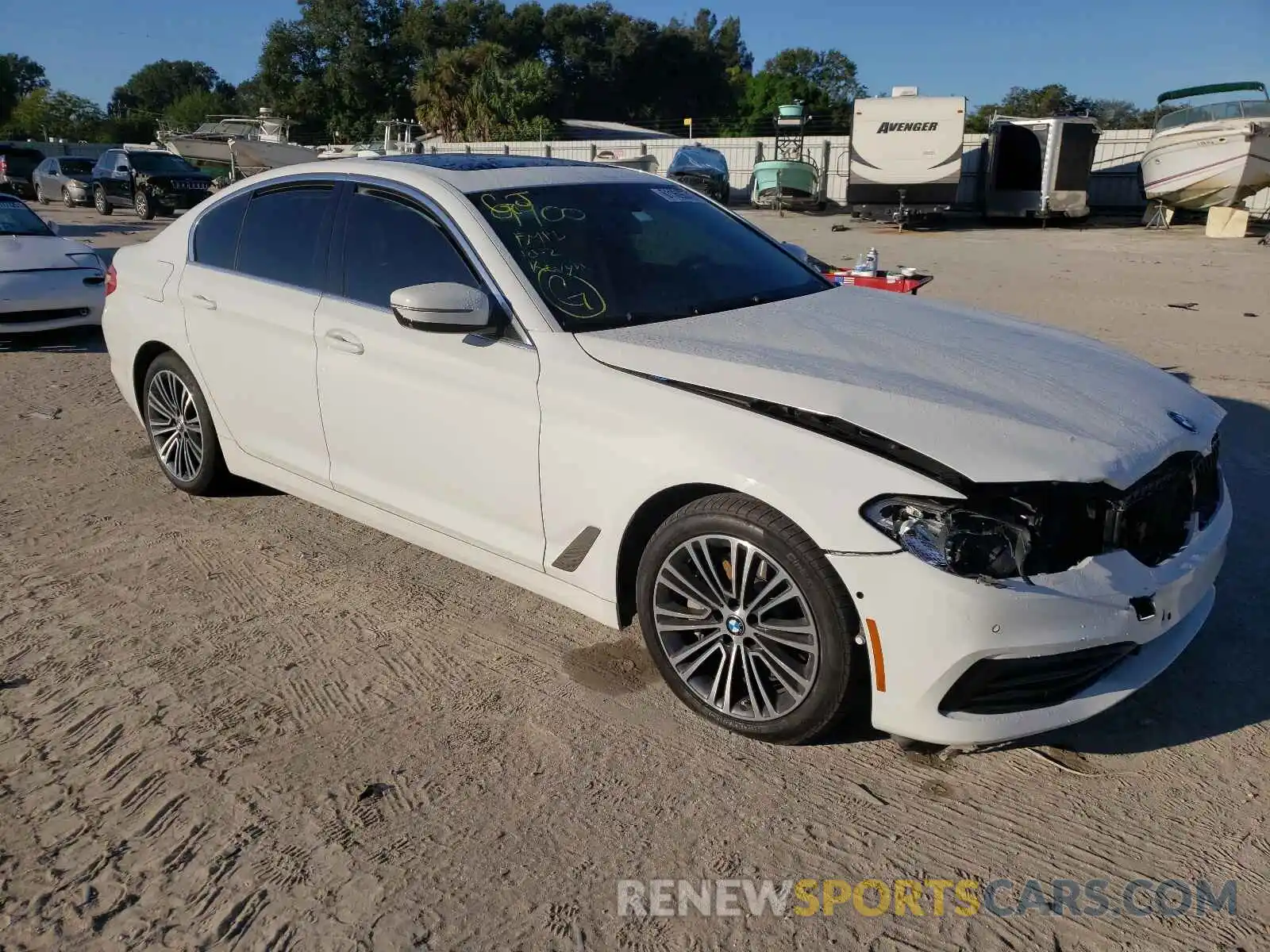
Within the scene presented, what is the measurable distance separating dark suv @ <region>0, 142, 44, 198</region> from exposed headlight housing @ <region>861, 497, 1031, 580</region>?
33914 mm

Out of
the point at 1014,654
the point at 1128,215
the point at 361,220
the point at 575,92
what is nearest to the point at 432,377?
the point at 361,220

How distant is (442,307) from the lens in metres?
3.26

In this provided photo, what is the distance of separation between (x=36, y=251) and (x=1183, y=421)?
9.73m

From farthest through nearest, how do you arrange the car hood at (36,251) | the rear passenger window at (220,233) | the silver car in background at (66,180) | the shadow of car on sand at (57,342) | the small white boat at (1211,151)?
the silver car in background at (66,180)
the small white boat at (1211,151)
the shadow of car on sand at (57,342)
the car hood at (36,251)
the rear passenger window at (220,233)

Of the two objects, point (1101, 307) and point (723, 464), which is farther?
point (1101, 307)

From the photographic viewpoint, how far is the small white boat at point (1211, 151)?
19906 mm

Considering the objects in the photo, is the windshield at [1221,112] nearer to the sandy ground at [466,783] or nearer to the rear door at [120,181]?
the sandy ground at [466,783]

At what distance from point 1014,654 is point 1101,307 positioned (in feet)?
31.5

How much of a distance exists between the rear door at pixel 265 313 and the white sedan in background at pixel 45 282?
16.3 ft

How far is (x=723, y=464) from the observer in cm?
279

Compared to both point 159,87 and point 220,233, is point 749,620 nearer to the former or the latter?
point 220,233

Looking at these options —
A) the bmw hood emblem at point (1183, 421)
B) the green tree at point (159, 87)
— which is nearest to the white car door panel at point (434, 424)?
the bmw hood emblem at point (1183, 421)

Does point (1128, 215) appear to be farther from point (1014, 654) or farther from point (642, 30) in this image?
point (642, 30)

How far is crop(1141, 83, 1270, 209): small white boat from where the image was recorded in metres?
19.9
